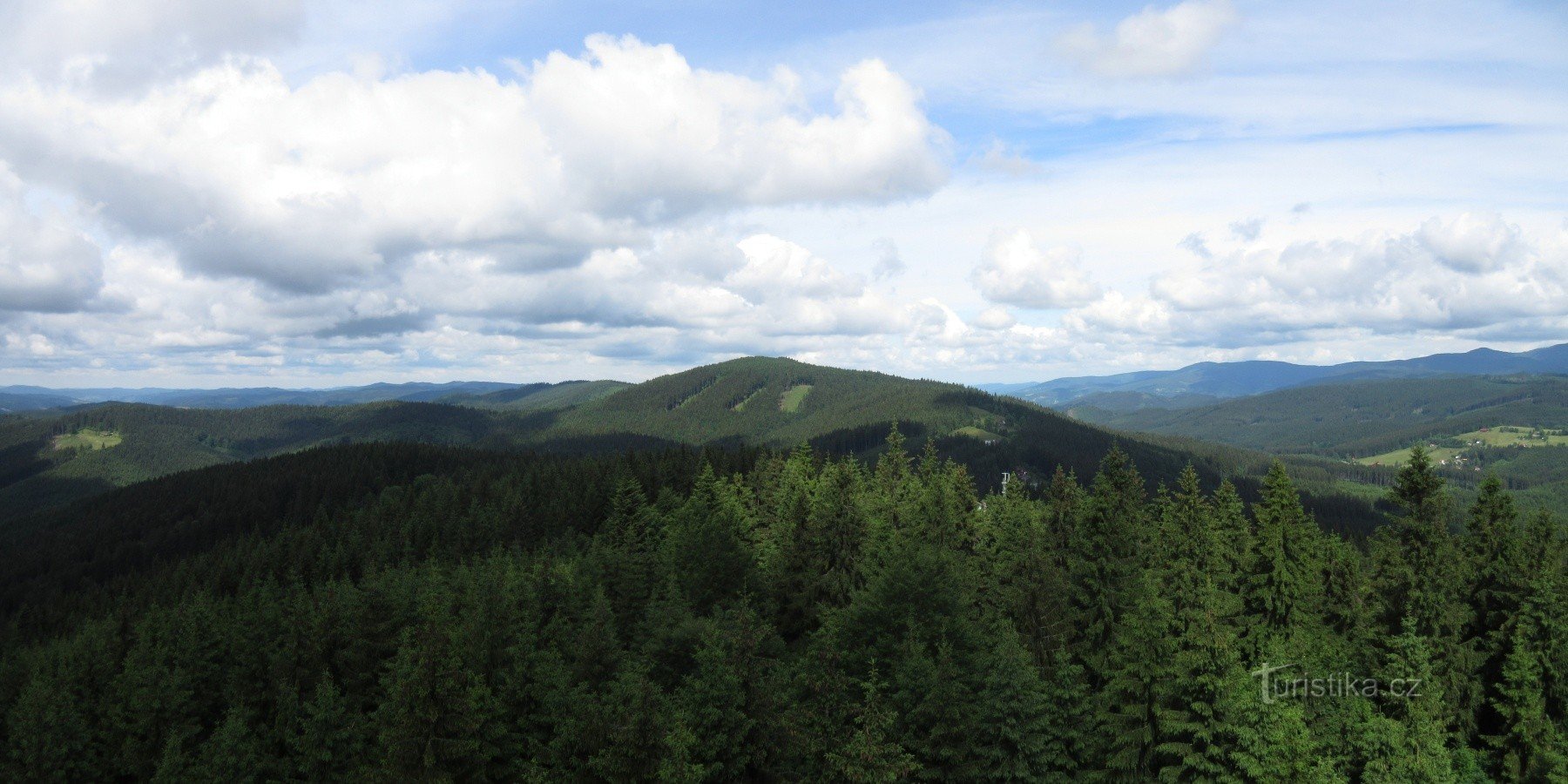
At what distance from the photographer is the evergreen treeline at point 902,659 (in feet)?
99.1

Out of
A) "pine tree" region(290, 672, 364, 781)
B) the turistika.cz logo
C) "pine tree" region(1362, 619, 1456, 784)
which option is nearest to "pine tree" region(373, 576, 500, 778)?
"pine tree" region(290, 672, 364, 781)

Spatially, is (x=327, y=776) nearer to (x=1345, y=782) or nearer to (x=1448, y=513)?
(x=1345, y=782)

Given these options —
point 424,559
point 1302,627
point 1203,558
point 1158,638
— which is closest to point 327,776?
point 1158,638

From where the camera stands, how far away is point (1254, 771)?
28.4m

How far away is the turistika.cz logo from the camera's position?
3184cm

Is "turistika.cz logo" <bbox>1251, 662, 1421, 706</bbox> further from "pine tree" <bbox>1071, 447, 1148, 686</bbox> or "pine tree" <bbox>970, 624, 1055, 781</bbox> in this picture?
"pine tree" <bbox>970, 624, 1055, 781</bbox>

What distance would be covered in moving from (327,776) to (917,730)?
2974cm

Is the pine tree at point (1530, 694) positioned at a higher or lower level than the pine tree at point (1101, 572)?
lower

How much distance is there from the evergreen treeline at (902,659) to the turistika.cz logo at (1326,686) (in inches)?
13.6

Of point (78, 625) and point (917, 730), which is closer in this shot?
point (917, 730)

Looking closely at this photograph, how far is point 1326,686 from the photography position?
34.1 meters

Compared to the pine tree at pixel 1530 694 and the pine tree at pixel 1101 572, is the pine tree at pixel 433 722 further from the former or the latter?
the pine tree at pixel 1530 694

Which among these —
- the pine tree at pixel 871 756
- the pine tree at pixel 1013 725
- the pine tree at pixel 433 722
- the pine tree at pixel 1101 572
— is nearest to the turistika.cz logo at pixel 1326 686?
the pine tree at pixel 1101 572

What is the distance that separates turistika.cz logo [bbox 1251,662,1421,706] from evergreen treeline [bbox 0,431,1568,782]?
347 millimetres
